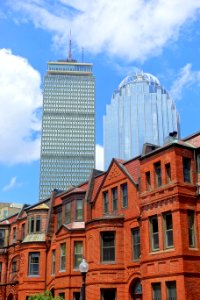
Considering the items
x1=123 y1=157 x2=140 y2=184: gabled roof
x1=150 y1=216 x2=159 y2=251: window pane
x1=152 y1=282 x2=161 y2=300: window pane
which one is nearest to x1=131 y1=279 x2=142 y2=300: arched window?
x1=152 y1=282 x2=161 y2=300: window pane

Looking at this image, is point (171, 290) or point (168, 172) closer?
point (171, 290)

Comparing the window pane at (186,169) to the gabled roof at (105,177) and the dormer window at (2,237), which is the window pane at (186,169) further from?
the dormer window at (2,237)

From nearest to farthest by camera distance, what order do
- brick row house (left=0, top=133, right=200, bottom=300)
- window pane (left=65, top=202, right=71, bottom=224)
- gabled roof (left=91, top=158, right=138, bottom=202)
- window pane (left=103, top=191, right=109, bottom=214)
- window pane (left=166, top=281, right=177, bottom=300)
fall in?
window pane (left=166, top=281, right=177, bottom=300)
brick row house (left=0, top=133, right=200, bottom=300)
gabled roof (left=91, top=158, right=138, bottom=202)
window pane (left=103, top=191, right=109, bottom=214)
window pane (left=65, top=202, right=71, bottom=224)

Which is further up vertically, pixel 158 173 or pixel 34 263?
pixel 158 173

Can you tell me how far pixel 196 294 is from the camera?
2550 centimetres

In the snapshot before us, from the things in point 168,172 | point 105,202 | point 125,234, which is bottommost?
point 125,234

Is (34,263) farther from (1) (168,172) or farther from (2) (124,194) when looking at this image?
(1) (168,172)

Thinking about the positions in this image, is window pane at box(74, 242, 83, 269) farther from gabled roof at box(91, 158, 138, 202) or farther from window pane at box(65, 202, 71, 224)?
gabled roof at box(91, 158, 138, 202)

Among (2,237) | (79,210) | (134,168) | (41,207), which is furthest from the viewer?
(2,237)

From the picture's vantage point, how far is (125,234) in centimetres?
3294

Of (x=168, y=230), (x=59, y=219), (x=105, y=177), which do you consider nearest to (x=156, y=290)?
(x=168, y=230)

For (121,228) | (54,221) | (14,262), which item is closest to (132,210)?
(121,228)

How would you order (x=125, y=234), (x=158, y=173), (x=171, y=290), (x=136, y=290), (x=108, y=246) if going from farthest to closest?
(x=108, y=246) → (x=125, y=234) → (x=136, y=290) → (x=158, y=173) → (x=171, y=290)

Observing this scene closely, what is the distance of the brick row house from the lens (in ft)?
87.7
